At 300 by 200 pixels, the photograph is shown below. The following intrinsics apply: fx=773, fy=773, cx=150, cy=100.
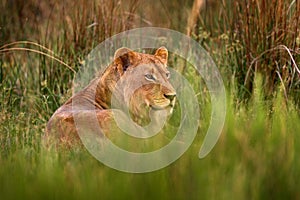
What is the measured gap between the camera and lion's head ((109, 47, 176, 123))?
4.20 m

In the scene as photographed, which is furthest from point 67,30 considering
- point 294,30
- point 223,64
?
point 294,30

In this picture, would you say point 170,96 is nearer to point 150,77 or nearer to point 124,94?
point 150,77

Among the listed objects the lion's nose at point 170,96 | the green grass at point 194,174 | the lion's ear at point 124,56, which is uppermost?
the lion's ear at point 124,56

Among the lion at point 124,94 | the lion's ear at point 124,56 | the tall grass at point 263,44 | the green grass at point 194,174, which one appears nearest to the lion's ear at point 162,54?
the lion at point 124,94

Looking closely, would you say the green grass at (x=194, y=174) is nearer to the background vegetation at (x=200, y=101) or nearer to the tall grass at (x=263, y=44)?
the background vegetation at (x=200, y=101)

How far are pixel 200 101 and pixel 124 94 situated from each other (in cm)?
53

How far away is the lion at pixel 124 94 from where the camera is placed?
4.07m

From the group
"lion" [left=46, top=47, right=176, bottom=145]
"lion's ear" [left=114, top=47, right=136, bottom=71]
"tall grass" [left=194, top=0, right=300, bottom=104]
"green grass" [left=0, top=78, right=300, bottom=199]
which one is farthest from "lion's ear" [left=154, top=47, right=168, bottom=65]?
"green grass" [left=0, top=78, right=300, bottom=199]

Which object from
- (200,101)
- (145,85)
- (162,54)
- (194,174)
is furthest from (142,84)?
(194,174)

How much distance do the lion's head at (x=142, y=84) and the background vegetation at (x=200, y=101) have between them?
300 millimetres

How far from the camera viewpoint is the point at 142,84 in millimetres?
4293

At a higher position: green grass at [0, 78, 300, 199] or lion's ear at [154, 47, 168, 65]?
lion's ear at [154, 47, 168, 65]

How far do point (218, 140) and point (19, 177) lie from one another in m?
0.77

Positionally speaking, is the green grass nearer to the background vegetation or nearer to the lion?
the background vegetation
